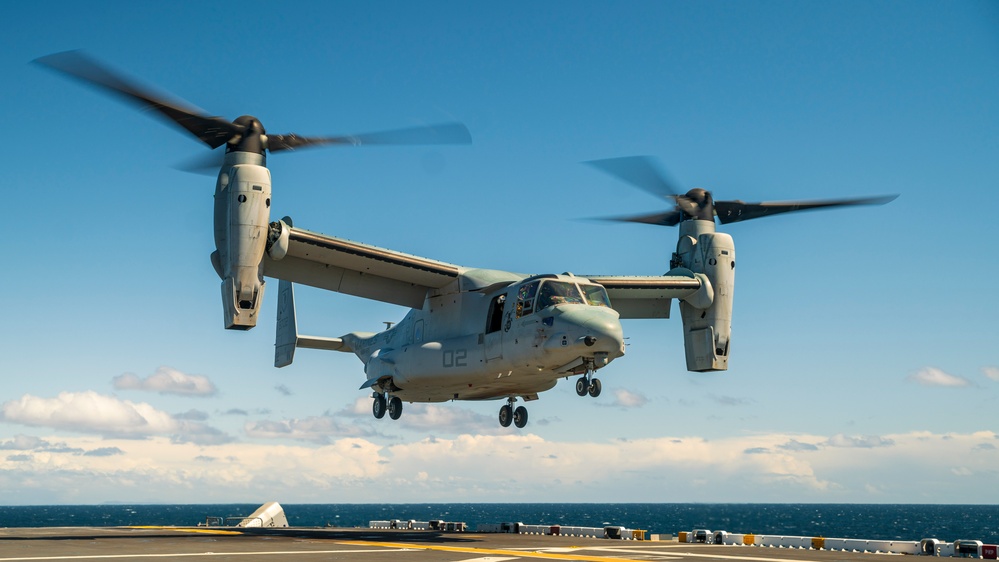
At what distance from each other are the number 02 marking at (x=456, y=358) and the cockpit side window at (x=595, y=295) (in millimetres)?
3790

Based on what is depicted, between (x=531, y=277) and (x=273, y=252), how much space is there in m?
6.41

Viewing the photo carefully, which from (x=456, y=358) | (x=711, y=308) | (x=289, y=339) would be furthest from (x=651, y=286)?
(x=289, y=339)

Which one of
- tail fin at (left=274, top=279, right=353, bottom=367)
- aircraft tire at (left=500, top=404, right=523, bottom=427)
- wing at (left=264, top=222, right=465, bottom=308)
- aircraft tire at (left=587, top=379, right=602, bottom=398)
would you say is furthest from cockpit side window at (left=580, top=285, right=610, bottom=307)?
tail fin at (left=274, top=279, right=353, bottom=367)

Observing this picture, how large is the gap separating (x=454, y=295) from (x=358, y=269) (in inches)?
108

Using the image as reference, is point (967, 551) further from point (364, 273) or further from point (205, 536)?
point (205, 536)

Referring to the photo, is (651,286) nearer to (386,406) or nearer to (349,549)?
(386,406)

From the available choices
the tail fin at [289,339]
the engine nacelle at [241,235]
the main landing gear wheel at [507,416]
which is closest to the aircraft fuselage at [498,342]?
the main landing gear wheel at [507,416]

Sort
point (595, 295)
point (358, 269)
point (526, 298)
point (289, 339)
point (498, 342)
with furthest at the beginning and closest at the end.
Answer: point (289, 339), point (358, 269), point (498, 342), point (595, 295), point (526, 298)

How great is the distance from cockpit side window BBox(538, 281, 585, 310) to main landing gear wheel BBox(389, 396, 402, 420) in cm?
808

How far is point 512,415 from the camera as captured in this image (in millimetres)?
28641

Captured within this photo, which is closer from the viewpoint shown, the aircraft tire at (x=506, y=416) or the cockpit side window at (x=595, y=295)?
the cockpit side window at (x=595, y=295)

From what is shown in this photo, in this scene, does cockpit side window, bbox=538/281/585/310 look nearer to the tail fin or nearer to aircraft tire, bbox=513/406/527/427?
aircraft tire, bbox=513/406/527/427

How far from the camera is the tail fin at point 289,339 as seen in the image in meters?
31.3

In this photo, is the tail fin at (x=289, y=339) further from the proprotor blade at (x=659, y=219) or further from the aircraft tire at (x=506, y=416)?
the proprotor blade at (x=659, y=219)
